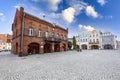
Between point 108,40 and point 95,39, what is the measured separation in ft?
20.4

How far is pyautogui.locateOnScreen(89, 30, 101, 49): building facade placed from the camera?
183 ft

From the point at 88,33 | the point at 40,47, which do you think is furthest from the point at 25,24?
the point at 88,33

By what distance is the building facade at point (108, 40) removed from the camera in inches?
2083

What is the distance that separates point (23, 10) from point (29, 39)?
18.4 feet

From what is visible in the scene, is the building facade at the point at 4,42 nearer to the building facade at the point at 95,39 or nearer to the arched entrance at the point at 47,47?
the arched entrance at the point at 47,47

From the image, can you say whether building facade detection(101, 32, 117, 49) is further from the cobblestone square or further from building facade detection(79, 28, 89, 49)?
the cobblestone square

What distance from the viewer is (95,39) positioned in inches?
2223

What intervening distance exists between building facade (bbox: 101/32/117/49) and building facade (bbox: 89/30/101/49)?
1920mm

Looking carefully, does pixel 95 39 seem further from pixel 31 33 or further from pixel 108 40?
pixel 31 33

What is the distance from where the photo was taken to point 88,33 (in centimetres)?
5838

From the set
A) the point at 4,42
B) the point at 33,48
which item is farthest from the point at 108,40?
the point at 4,42

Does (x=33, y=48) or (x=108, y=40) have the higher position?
(x=108, y=40)

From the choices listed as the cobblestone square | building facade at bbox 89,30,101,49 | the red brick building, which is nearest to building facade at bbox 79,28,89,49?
building facade at bbox 89,30,101,49

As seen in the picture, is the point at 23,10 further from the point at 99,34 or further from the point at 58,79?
the point at 99,34
